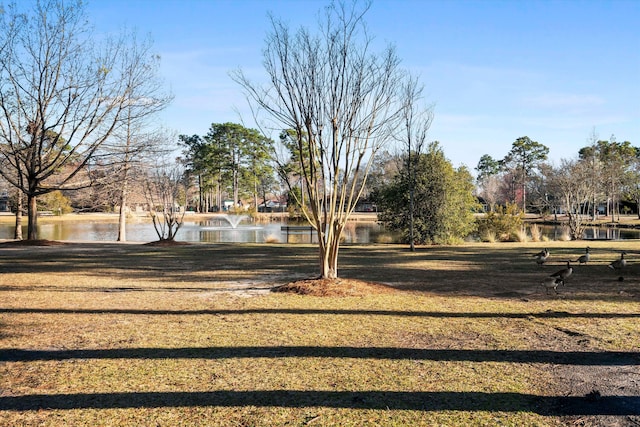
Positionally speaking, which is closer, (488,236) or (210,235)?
(488,236)

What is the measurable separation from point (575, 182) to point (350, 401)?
2751cm

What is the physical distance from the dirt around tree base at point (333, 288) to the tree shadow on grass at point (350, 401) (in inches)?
160

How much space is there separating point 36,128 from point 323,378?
632 inches

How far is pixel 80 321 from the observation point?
558 cm

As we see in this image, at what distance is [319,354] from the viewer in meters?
4.25

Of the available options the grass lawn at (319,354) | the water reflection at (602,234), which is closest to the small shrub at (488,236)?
the water reflection at (602,234)

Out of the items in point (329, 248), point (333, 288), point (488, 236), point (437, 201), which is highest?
point (437, 201)

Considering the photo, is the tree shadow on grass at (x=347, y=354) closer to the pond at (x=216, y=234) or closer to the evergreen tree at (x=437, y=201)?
the evergreen tree at (x=437, y=201)

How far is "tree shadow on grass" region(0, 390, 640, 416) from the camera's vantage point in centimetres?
312

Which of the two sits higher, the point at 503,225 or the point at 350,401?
the point at 503,225

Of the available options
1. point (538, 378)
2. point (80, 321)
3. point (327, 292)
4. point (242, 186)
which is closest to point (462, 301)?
point (327, 292)

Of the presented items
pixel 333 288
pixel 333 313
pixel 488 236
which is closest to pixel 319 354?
pixel 333 313

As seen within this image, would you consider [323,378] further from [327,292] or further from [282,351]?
[327,292]

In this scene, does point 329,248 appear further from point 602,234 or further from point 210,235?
point 602,234
